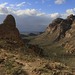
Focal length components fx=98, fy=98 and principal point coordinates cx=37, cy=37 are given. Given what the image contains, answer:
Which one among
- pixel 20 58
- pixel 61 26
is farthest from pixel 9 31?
pixel 61 26

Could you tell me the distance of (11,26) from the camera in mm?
23312

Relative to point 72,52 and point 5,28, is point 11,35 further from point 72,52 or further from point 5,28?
point 72,52

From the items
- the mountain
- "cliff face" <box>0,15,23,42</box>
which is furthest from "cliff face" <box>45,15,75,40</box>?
the mountain

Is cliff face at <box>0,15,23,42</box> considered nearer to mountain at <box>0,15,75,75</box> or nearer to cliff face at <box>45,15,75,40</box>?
mountain at <box>0,15,75,75</box>

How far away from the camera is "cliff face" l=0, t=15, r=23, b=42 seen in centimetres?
1961

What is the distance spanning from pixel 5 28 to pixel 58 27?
438ft

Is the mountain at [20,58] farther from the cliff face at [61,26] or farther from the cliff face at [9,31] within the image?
the cliff face at [61,26]

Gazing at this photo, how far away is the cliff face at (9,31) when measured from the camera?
19.6 metres

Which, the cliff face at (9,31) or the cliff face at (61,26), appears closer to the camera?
the cliff face at (9,31)

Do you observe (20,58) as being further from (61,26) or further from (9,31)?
(61,26)

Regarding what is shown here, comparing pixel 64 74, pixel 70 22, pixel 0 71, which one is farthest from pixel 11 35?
pixel 70 22

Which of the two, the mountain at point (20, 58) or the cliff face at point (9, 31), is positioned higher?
the cliff face at point (9, 31)

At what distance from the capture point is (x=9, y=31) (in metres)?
21.2

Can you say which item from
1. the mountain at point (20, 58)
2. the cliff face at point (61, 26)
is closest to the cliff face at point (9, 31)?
the mountain at point (20, 58)
